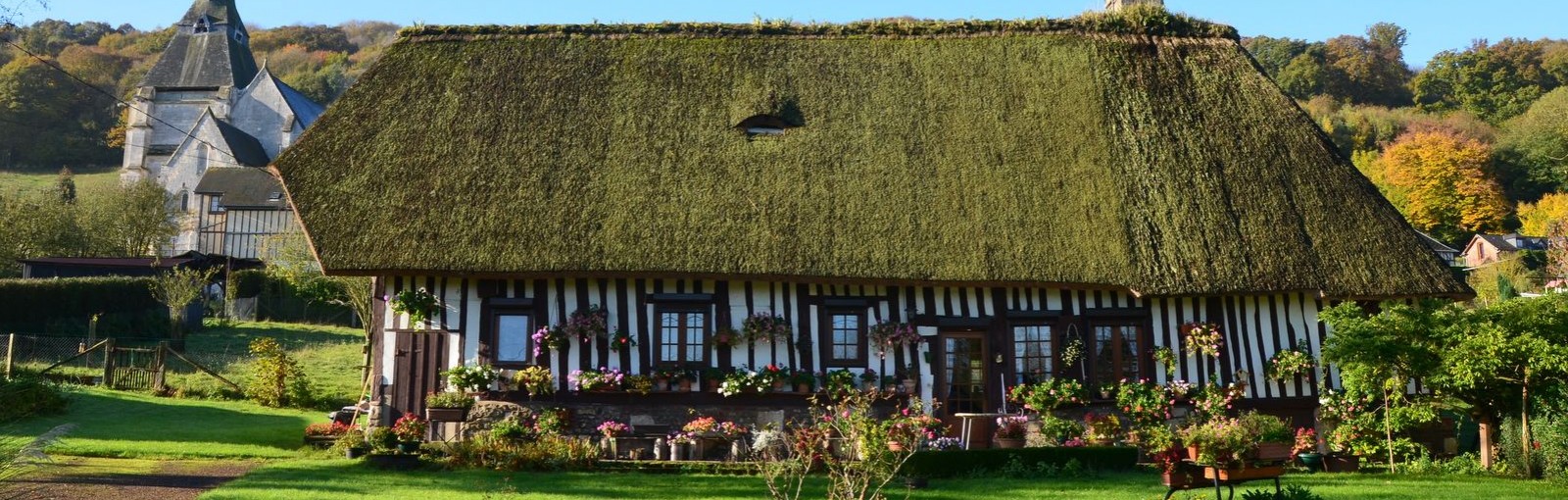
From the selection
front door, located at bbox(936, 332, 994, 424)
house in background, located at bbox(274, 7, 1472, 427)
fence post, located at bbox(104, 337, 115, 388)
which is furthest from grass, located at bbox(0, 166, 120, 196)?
front door, located at bbox(936, 332, 994, 424)

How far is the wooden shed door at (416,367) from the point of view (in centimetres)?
1455

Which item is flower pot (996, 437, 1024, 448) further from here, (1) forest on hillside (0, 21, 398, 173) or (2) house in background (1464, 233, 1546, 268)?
(1) forest on hillside (0, 21, 398, 173)

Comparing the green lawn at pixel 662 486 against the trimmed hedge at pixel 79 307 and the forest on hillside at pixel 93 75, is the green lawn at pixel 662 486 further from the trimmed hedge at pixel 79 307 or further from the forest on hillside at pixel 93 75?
the forest on hillside at pixel 93 75

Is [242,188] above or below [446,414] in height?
above

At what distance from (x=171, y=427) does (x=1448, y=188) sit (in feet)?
171

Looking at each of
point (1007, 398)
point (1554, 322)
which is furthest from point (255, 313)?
point (1554, 322)

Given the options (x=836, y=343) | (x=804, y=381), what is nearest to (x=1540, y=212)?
(x=836, y=343)

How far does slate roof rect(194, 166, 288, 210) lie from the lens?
159 ft

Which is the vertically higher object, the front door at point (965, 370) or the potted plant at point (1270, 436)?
the front door at point (965, 370)

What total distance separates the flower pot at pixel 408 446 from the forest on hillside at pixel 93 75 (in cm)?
5017

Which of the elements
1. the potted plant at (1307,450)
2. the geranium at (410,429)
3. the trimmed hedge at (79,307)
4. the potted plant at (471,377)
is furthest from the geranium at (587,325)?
the trimmed hedge at (79,307)

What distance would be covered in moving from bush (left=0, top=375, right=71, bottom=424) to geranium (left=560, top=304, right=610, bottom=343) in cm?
710

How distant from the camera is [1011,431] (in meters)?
13.9

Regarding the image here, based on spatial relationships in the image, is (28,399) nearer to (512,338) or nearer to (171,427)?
(171,427)
